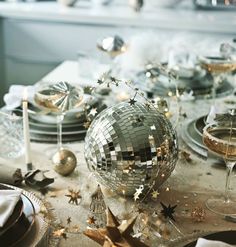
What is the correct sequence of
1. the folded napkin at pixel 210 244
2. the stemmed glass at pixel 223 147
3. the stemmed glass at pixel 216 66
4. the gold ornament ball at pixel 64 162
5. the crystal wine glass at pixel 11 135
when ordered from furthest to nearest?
the stemmed glass at pixel 216 66, the crystal wine glass at pixel 11 135, the gold ornament ball at pixel 64 162, the stemmed glass at pixel 223 147, the folded napkin at pixel 210 244

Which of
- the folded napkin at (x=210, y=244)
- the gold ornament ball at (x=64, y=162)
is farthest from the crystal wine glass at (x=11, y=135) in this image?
the folded napkin at (x=210, y=244)

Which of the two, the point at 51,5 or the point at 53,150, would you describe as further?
the point at 51,5

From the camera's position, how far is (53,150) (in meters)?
1.23

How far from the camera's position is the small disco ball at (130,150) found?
969 millimetres

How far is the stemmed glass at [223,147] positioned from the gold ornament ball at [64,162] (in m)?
0.30

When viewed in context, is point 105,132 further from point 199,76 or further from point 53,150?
point 199,76

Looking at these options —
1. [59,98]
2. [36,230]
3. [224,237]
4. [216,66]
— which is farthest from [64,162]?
[216,66]

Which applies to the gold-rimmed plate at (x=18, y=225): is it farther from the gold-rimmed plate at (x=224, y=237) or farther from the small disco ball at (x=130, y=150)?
the gold-rimmed plate at (x=224, y=237)

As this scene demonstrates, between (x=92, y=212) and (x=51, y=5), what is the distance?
2130mm

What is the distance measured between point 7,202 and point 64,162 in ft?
0.92

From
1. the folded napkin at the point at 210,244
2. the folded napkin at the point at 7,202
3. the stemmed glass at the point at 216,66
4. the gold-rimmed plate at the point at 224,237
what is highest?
the stemmed glass at the point at 216,66

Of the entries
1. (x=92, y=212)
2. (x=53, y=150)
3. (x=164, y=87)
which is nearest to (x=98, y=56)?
(x=164, y=87)

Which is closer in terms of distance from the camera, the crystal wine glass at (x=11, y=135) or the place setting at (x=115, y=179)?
the place setting at (x=115, y=179)

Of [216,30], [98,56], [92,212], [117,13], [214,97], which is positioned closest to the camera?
[92,212]
